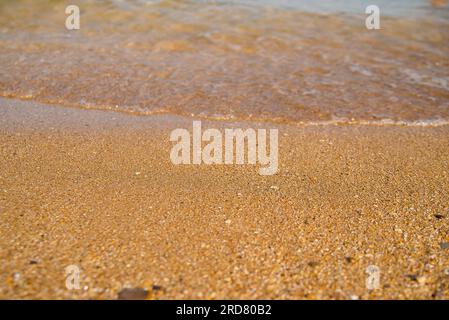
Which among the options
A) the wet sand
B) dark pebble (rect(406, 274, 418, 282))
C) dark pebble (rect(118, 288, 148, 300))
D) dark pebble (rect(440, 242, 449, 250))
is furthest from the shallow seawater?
dark pebble (rect(118, 288, 148, 300))

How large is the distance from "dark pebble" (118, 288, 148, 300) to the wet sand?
27 mm

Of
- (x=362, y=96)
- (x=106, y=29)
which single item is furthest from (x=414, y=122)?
(x=106, y=29)

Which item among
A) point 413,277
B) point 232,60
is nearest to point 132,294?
point 413,277

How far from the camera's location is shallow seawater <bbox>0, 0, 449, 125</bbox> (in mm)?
4027

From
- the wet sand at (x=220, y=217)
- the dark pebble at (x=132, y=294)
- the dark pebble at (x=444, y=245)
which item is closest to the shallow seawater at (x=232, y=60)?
the wet sand at (x=220, y=217)

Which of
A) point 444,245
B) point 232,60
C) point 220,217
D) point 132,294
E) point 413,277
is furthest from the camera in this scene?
point 232,60

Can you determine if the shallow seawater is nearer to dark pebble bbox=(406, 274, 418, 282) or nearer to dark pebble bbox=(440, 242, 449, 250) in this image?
dark pebble bbox=(440, 242, 449, 250)

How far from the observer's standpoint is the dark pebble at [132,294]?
167 centimetres

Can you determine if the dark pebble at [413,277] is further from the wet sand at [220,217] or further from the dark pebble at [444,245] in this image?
the dark pebble at [444,245]

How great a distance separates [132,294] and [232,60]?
3889mm

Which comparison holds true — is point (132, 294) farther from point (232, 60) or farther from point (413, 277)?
point (232, 60)

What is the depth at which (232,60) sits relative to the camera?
5.14 metres
